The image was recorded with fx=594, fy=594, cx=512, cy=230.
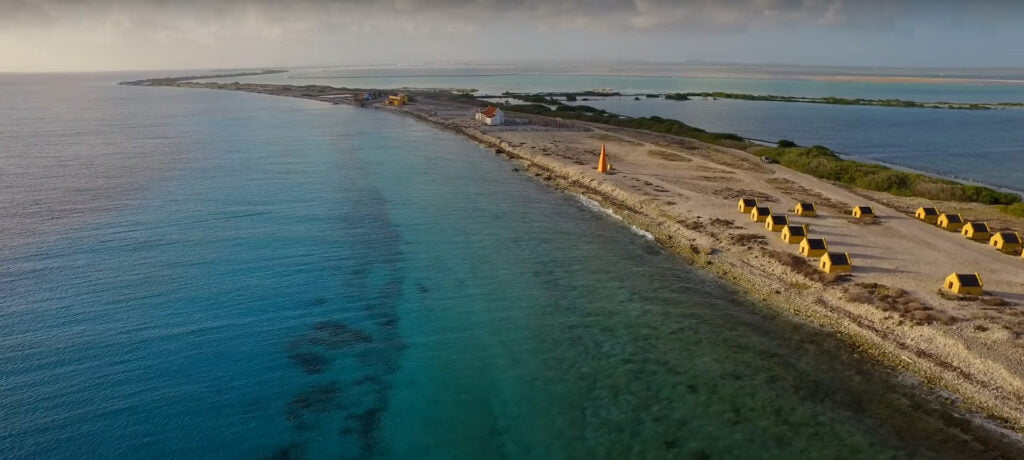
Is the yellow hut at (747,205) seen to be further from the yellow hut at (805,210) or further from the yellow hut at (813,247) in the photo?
the yellow hut at (813,247)

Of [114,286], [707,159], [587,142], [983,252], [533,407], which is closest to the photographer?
[533,407]

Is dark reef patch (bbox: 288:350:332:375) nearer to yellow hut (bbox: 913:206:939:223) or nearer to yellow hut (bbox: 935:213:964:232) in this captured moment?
yellow hut (bbox: 935:213:964:232)

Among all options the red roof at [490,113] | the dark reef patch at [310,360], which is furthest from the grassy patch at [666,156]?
the dark reef patch at [310,360]

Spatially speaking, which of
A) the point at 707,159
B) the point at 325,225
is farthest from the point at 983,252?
the point at 325,225

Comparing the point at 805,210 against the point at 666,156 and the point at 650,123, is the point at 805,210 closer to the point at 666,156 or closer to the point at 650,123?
the point at 666,156

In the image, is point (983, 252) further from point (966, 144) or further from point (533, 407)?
point (966, 144)

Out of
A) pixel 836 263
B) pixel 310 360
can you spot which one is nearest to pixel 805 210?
pixel 836 263

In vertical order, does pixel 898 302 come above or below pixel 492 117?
below
